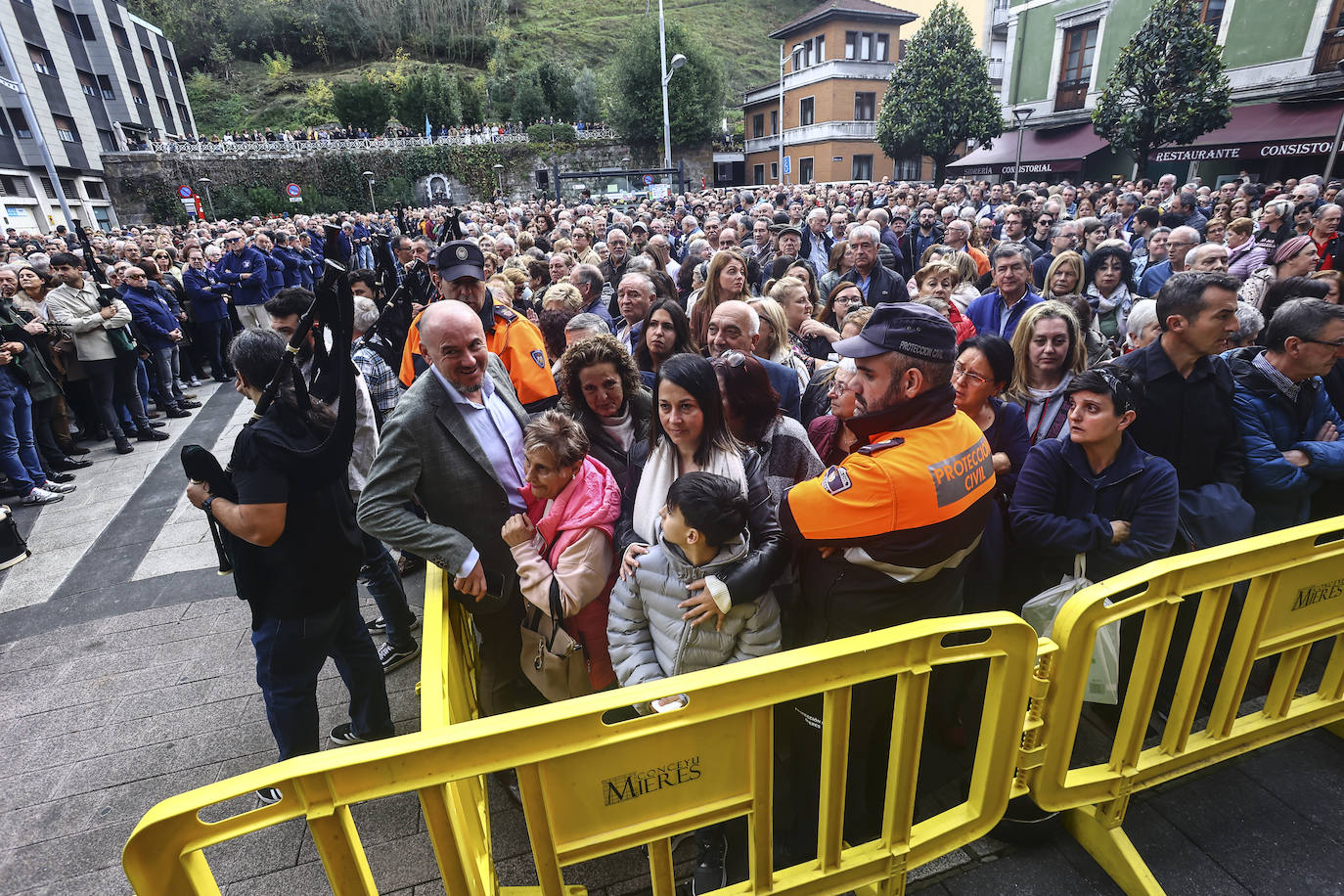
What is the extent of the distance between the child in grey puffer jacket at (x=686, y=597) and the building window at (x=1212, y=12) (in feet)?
105

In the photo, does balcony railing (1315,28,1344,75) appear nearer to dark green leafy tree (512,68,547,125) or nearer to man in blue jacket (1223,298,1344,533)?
man in blue jacket (1223,298,1344,533)

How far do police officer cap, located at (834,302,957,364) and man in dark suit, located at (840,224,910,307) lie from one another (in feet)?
13.8

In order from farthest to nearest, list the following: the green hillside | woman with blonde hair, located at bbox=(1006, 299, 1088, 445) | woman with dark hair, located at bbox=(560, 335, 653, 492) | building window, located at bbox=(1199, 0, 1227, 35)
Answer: the green hillside
building window, located at bbox=(1199, 0, 1227, 35)
woman with blonde hair, located at bbox=(1006, 299, 1088, 445)
woman with dark hair, located at bbox=(560, 335, 653, 492)

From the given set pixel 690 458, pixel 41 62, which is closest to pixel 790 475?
pixel 690 458

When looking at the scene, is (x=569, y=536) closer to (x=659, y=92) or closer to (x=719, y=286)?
(x=719, y=286)

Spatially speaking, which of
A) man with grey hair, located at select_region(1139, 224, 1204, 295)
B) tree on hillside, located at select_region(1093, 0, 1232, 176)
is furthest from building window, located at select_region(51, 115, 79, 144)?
tree on hillside, located at select_region(1093, 0, 1232, 176)

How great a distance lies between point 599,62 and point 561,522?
84629 mm

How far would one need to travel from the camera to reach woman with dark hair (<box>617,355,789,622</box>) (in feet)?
7.51

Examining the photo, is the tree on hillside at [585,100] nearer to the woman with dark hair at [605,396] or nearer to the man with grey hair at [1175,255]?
the man with grey hair at [1175,255]

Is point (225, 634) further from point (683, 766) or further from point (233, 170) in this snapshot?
point (233, 170)

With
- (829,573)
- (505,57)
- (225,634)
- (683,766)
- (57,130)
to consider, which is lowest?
(225,634)

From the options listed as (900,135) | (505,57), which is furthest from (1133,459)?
(505,57)

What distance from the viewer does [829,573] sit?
2.11 metres

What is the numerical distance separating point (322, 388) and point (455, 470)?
660mm
